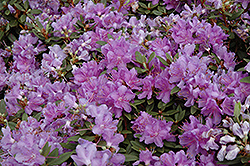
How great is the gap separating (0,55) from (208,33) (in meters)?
2.08

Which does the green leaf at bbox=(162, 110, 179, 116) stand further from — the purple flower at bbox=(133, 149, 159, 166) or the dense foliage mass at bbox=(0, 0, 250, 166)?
the purple flower at bbox=(133, 149, 159, 166)

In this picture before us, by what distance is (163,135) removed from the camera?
158 cm

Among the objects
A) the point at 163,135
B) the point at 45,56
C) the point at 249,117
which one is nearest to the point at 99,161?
the point at 163,135

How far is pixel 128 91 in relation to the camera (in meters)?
1.65

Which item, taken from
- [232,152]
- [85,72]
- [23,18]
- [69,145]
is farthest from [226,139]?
[23,18]

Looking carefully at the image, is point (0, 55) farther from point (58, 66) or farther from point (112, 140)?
point (112, 140)

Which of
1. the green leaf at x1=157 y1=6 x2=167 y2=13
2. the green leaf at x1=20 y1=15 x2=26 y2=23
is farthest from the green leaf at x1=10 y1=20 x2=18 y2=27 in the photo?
the green leaf at x1=157 y1=6 x2=167 y2=13

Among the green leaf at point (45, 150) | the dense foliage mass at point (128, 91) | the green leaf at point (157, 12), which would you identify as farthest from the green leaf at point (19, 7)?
the green leaf at point (45, 150)

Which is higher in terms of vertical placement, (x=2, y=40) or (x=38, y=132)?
(x=2, y=40)

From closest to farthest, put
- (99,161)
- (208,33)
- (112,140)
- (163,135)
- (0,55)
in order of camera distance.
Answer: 1. (99,161)
2. (112,140)
3. (163,135)
4. (208,33)
5. (0,55)

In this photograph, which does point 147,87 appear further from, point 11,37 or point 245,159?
point 11,37

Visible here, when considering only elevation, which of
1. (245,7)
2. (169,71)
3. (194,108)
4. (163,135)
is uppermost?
(245,7)

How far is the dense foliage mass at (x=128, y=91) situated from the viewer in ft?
4.70

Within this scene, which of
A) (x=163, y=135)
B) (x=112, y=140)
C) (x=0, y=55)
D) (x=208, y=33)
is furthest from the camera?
(x=0, y=55)
